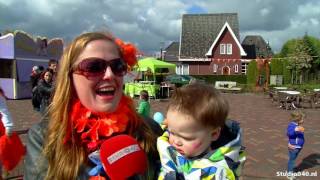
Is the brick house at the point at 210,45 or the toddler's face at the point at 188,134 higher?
the brick house at the point at 210,45

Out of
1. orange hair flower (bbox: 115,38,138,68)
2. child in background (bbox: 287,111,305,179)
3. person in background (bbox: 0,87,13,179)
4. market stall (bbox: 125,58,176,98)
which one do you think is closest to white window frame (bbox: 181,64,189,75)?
market stall (bbox: 125,58,176,98)

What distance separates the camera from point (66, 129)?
6.93ft

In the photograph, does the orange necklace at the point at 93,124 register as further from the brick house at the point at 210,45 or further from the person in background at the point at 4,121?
the brick house at the point at 210,45

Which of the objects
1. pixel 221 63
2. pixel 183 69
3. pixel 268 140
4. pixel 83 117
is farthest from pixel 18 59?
pixel 221 63

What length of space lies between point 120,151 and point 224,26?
164 ft

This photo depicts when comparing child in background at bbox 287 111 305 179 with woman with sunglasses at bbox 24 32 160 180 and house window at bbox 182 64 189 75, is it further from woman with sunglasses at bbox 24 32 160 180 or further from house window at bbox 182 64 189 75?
house window at bbox 182 64 189 75

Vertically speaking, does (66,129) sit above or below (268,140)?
above

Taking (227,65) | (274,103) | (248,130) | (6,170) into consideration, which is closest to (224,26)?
(227,65)

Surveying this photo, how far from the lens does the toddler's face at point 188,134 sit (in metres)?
2.01

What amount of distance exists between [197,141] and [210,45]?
51246mm

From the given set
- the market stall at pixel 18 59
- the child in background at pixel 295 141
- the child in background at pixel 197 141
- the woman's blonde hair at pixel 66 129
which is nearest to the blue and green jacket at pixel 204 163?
the child in background at pixel 197 141

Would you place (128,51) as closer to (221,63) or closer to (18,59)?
(18,59)

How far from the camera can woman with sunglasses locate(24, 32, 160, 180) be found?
204 cm

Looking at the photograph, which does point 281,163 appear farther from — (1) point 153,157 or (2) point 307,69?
(2) point 307,69
